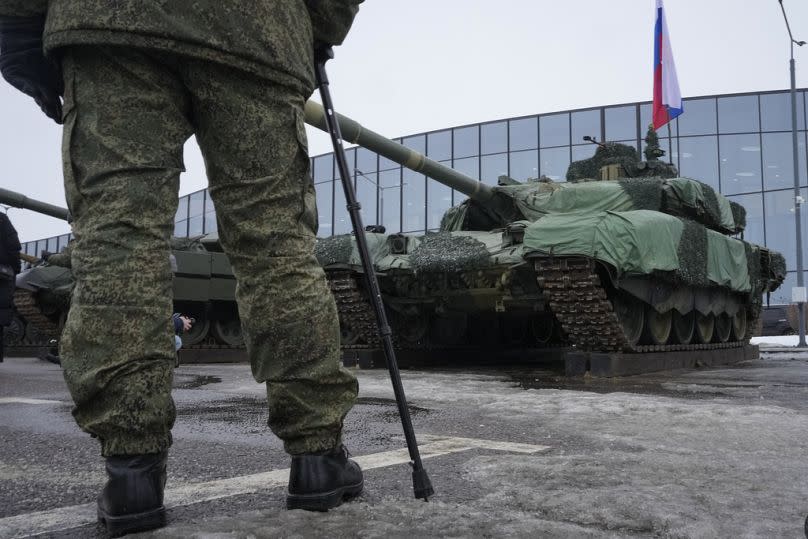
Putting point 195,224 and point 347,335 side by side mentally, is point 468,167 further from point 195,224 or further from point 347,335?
point 347,335

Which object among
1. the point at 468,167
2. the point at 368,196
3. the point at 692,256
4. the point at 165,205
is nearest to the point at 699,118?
the point at 468,167

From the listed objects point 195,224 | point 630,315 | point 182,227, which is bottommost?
point 630,315

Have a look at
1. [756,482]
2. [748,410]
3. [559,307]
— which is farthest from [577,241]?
[756,482]

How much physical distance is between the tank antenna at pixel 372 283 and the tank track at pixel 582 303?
18.1ft

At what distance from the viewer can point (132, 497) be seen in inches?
67.2

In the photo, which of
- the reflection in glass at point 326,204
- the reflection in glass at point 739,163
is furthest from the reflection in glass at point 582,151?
the reflection in glass at point 326,204

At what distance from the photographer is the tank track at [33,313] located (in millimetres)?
14106

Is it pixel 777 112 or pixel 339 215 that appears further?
pixel 339 215

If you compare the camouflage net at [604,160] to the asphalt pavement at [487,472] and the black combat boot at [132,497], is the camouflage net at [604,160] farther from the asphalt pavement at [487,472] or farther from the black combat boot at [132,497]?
the black combat boot at [132,497]

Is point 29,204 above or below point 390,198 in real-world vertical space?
below

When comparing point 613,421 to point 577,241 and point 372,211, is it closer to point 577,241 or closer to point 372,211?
point 577,241

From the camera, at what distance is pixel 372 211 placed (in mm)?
34688

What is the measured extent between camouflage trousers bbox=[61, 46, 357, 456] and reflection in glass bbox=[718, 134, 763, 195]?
2896 centimetres

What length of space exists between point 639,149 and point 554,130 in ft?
Answer: 12.5
